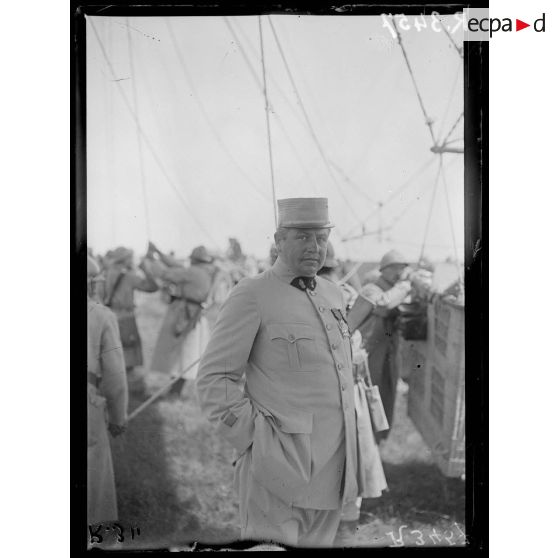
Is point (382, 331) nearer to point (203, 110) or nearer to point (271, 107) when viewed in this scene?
point (271, 107)

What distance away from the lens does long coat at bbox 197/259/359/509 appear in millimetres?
4488

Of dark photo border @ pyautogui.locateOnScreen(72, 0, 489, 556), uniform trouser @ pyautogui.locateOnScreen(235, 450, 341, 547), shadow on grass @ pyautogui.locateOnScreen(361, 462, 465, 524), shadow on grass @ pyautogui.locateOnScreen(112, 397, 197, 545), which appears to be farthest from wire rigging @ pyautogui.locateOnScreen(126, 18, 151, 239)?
shadow on grass @ pyautogui.locateOnScreen(361, 462, 465, 524)

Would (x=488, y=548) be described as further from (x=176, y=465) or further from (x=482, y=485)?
(x=176, y=465)

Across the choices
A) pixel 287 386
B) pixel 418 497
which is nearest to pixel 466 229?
pixel 287 386

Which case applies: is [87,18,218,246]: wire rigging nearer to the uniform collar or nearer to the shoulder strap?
the uniform collar

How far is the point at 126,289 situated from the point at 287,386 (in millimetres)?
924

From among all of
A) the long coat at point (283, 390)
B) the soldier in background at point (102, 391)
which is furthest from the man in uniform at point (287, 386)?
the soldier in background at point (102, 391)

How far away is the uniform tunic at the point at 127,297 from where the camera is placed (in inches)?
184

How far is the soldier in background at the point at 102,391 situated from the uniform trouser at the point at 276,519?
66 cm

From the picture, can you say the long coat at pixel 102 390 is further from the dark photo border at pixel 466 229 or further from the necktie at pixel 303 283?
the necktie at pixel 303 283

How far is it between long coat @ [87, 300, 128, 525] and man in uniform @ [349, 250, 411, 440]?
1181mm

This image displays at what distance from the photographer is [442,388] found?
4.78 meters

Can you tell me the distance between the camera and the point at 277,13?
184 inches

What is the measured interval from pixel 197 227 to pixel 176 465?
119 cm
